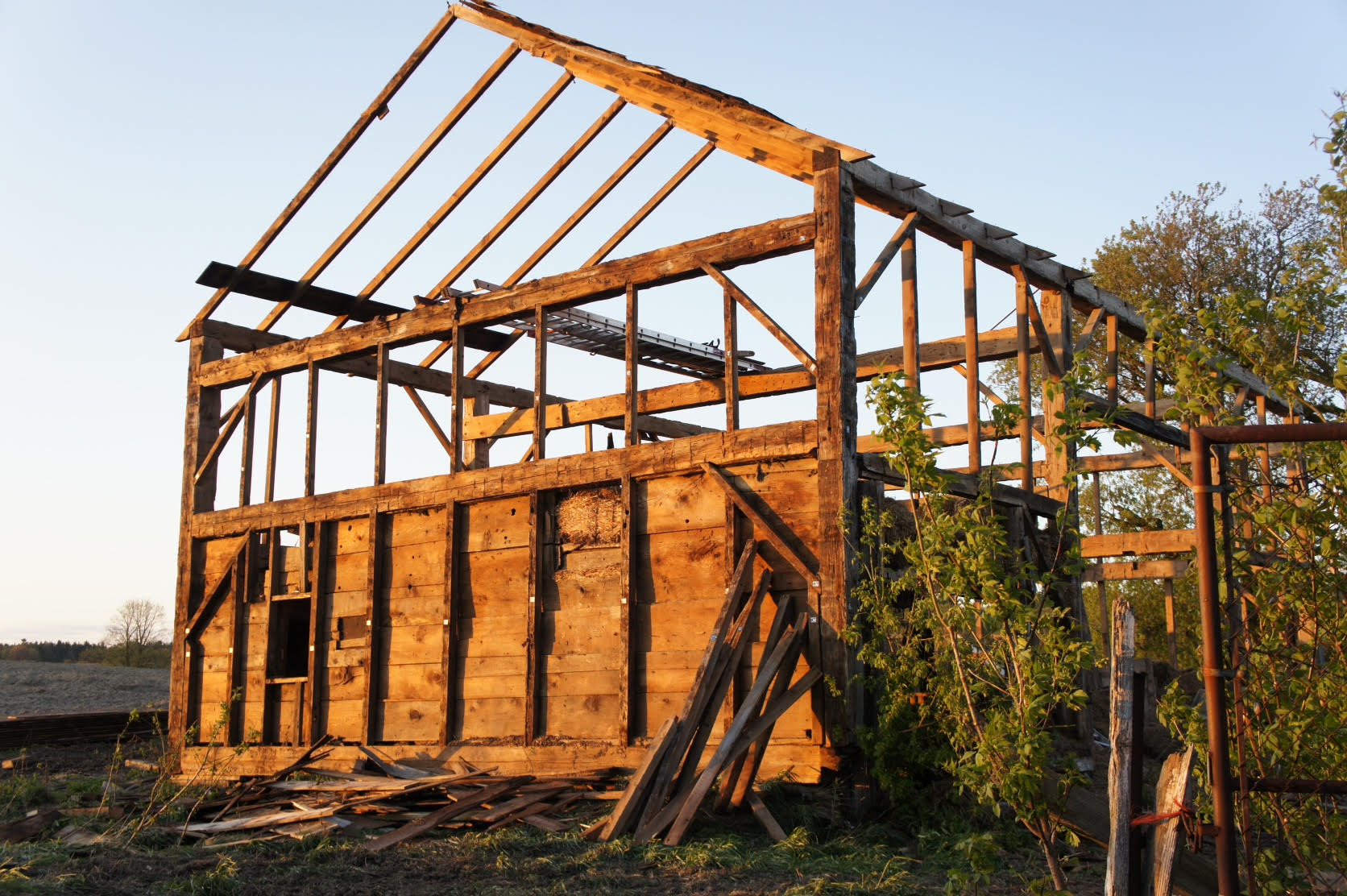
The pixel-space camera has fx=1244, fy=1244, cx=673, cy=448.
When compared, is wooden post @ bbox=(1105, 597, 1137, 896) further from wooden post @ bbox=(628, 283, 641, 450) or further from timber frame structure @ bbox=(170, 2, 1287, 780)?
wooden post @ bbox=(628, 283, 641, 450)

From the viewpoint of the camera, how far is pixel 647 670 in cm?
1122

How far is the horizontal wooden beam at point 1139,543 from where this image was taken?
13.6 meters

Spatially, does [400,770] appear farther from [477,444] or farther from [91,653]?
[91,653]

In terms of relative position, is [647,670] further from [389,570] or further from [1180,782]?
[1180,782]

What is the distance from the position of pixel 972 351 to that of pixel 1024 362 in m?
0.79

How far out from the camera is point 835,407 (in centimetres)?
1028

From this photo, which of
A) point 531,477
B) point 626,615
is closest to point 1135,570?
point 626,615

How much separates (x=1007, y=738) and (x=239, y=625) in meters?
11.4

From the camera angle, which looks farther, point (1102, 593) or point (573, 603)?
point (1102, 593)

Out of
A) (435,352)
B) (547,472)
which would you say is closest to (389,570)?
(547,472)

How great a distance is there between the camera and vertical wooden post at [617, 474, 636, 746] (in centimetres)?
1113

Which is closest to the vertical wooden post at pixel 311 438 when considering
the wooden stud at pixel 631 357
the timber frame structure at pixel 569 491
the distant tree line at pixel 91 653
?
the timber frame structure at pixel 569 491

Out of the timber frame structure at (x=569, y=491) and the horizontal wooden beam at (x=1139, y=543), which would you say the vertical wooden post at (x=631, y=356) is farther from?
the horizontal wooden beam at (x=1139, y=543)

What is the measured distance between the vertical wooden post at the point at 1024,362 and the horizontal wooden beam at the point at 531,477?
2.64 m
